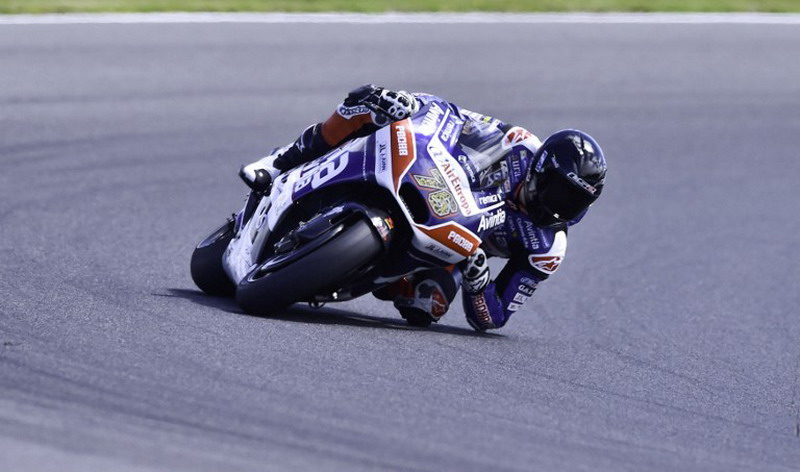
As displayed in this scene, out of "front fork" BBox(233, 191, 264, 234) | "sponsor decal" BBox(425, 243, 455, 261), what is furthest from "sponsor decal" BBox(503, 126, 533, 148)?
"front fork" BBox(233, 191, 264, 234)

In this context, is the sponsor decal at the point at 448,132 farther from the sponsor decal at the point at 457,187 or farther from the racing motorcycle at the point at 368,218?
the sponsor decal at the point at 457,187

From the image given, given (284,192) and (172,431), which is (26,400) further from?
(284,192)

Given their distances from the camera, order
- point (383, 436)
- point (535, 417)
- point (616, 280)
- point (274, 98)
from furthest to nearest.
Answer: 1. point (274, 98)
2. point (616, 280)
3. point (535, 417)
4. point (383, 436)

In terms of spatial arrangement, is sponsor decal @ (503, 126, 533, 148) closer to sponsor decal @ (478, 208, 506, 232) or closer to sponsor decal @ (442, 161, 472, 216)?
sponsor decal @ (478, 208, 506, 232)

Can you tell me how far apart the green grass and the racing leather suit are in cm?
722

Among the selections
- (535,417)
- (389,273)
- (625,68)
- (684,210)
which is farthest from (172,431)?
(625,68)

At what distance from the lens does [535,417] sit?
5.20 m

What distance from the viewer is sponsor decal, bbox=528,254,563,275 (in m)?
6.95

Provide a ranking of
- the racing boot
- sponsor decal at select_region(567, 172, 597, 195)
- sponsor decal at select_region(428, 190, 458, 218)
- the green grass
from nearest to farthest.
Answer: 1. sponsor decal at select_region(428, 190, 458, 218)
2. sponsor decal at select_region(567, 172, 597, 195)
3. the racing boot
4. the green grass

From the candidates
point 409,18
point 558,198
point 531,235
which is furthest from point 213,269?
point 409,18

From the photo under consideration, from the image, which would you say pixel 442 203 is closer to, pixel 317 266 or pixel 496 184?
pixel 496 184

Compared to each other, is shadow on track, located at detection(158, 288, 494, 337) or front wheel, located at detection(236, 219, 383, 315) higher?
front wheel, located at detection(236, 219, 383, 315)

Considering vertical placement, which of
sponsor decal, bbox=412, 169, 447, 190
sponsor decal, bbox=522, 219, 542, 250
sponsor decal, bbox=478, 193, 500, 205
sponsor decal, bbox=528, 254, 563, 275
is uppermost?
sponsor decal, bbox=412, 169, 447, 190

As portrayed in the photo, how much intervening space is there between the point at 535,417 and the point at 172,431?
1579 millimetres
